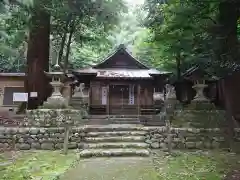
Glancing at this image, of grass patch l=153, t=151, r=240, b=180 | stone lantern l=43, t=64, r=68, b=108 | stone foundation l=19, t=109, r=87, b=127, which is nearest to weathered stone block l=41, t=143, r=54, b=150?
→ stone foundation l=19, t=109, r=87, b=127

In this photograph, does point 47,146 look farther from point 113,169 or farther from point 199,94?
point 199,94

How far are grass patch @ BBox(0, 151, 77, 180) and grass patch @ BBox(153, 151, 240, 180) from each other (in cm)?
267

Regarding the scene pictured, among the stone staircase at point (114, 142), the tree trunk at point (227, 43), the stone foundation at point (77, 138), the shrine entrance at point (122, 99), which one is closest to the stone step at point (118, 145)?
the stone staircase at point (114, 142)

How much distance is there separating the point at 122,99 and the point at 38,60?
9638mm

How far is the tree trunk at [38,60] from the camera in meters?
14.4

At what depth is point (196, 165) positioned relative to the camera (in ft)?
25.1

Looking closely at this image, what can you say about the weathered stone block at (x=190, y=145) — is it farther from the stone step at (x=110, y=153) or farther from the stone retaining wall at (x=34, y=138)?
the stone retaining wall at (x=34, y=138)

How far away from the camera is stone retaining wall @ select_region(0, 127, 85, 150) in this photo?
1058 cm

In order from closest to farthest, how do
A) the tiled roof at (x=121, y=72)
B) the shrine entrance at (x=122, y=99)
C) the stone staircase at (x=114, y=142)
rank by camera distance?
the stone staircase at (x=114, y=142) → the tiled roof at (x=121, y=72) → the shrine entrance at (x=122, y=99)

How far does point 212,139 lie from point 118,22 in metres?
10.9

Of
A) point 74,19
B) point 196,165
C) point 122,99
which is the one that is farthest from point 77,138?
point 122,99

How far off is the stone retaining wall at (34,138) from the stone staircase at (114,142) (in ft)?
2.19

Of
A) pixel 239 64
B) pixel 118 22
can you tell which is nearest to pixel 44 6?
pixel 118 22

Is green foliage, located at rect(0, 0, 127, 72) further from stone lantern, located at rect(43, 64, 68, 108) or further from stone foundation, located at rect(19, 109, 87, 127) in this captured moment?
stone foundation, located at rect(19, 109, 87, 127)
